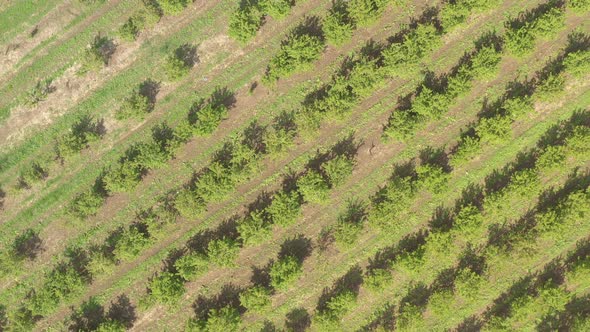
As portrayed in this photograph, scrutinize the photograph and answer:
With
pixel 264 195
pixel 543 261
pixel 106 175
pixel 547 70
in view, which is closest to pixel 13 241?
pixel 106 175

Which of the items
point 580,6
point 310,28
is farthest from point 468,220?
point 310,28

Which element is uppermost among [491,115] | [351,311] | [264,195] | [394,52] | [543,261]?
[394,52]

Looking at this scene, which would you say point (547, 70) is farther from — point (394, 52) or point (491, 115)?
point (394, 52)

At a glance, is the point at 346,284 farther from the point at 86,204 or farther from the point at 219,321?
the point at 86,204

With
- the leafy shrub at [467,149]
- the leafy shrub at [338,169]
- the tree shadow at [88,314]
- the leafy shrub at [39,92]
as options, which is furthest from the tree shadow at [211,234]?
the leafy shrub at [467,149]

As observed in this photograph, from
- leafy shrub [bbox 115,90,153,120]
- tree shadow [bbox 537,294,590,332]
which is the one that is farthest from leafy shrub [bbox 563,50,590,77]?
leafy shrub [bbox 115,90,153,120]

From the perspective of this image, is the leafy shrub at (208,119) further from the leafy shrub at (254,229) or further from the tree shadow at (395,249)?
the tree shadow at (395,249)

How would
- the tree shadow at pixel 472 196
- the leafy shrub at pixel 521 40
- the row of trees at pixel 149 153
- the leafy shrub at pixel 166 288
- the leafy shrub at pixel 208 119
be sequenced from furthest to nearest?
the tree shadow at pixel 472 196 < the row of trees at pixel 149 153 < the leafy shrub at pixel 208 119 < the leafy shrub at pixel 166 288 < the leafy shrub at pixel 521 40
